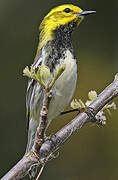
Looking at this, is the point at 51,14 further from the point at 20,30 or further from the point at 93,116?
the point at 20,30

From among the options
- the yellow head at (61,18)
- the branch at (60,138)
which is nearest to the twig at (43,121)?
the branch at (60,138)

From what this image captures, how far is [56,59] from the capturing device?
227 cm

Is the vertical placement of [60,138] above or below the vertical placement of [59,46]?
below

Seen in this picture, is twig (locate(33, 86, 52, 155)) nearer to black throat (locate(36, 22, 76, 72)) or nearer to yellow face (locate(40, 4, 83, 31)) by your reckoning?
black throat (locate(36, 22, 76, 72))

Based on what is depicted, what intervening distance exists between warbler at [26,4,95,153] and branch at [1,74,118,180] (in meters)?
0.62

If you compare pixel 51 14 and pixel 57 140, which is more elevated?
pixel 51 14

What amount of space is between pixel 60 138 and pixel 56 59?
2.71 ft

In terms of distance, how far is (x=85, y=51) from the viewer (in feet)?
14.6

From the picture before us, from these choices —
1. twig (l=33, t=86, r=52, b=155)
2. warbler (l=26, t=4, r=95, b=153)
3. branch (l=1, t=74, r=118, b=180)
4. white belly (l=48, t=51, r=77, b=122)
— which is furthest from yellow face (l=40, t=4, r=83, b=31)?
twig (l=33, t=86, r=52, b=155)

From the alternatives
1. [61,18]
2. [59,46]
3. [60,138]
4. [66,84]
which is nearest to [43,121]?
[60,138]

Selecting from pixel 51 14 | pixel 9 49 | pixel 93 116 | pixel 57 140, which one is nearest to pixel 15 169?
pixel 57 140

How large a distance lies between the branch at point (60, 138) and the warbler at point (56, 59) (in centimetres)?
62

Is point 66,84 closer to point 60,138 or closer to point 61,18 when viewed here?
point 61,18

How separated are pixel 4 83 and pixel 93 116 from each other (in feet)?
9.49
